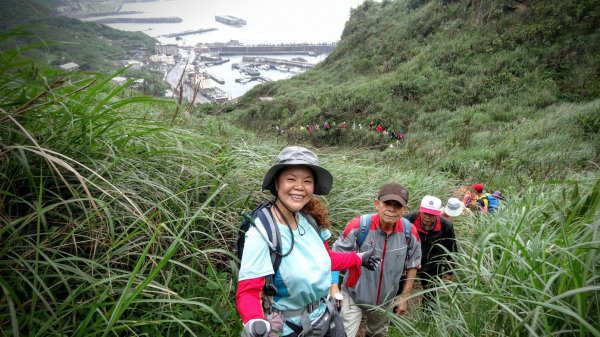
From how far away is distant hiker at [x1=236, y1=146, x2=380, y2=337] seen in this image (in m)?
1.75

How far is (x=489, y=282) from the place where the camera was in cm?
198

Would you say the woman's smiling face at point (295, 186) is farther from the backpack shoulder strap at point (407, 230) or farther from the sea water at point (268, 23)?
the sea water at point (268, 23)

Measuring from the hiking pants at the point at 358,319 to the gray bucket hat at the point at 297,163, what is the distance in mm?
1288

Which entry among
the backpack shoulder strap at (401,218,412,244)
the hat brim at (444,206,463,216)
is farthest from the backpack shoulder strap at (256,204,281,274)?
the hat brim at (444,206,463,216)

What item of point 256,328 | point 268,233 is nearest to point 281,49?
point 268,233

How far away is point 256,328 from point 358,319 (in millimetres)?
1623

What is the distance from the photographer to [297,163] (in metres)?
1.96

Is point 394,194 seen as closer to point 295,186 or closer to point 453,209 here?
point 295,186

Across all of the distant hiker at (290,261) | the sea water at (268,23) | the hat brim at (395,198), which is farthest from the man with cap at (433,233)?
the sea water at (268,23)

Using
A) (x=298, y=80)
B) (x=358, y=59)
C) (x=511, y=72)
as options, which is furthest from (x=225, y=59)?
(x=511, y=72)

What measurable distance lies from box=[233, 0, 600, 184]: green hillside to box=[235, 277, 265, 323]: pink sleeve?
5.57 metres

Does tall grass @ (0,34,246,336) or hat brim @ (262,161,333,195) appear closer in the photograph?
tall grass @ (0,34,246,336)

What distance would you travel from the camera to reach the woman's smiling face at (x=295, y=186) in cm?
201

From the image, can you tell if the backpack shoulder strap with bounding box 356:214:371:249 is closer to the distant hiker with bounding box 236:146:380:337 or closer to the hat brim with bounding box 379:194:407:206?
the hat brim with bounding box 379:194:407:206
